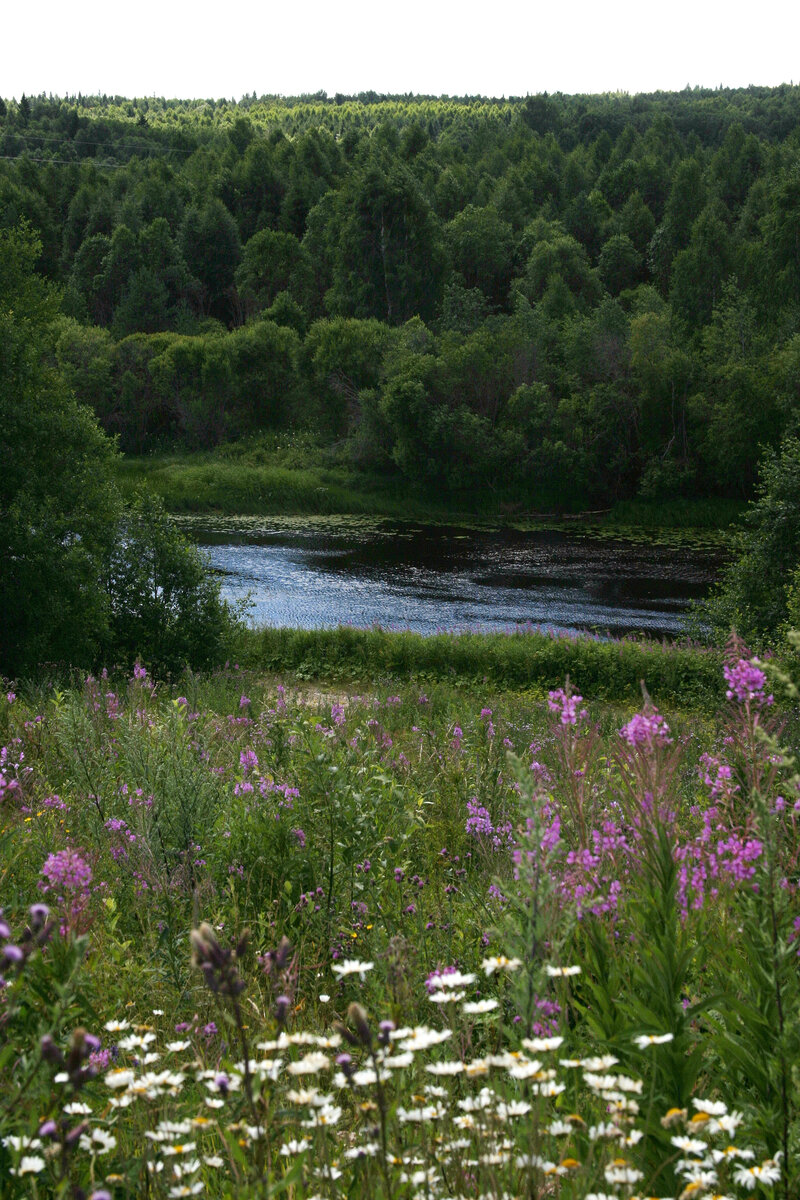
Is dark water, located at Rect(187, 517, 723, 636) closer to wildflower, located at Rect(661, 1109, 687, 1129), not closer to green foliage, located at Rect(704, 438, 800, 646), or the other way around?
green foliage, located at Rect(704, 438, 800, 646)

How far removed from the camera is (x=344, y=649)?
862 inches

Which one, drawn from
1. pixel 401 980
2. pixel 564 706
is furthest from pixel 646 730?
pixel 401 980

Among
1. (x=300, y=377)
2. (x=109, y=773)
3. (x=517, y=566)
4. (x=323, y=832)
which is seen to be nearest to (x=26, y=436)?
(x=109, y=773)

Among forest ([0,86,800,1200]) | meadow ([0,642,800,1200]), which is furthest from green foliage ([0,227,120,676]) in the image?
meadow ([0,642,800,1200])

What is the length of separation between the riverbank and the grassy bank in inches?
1043

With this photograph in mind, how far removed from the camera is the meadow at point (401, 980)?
1773 mm

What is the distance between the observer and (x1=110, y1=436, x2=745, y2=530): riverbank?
48.3 m

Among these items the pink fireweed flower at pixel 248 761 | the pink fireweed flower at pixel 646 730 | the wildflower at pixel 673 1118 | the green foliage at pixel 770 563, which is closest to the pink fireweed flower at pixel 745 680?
the pink fireweed flower at pixel 646 730

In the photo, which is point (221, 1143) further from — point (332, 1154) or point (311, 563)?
point (311, 563)

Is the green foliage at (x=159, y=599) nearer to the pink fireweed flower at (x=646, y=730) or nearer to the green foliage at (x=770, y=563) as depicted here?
the green foliage at (x=770, y=563)

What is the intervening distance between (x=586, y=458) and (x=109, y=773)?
46.7 metres

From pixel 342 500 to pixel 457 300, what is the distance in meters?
20.7

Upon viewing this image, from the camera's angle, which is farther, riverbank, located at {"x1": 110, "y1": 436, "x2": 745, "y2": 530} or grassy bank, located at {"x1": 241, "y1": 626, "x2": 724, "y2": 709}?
riverbank, located at {"x1": 110, "y1": 436, "x2": 745, "y2": 530}

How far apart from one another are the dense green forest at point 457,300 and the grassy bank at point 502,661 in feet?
25.6
